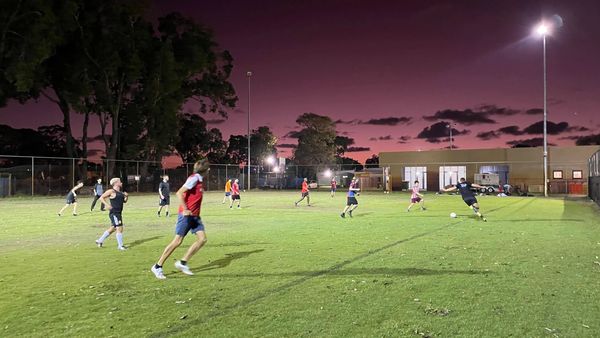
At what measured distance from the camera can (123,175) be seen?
5175 cm

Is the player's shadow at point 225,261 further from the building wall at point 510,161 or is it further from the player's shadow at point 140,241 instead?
the building wall at point 510,161

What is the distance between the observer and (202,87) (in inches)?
2378

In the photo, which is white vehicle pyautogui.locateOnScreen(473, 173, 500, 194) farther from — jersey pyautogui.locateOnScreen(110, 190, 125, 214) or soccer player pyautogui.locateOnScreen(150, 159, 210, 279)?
soccer player pyautogui.locateOnScreen(150, 159, 210, 279)

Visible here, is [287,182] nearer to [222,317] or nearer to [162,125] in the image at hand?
[162,125]

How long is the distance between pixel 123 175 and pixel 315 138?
36.0 metres

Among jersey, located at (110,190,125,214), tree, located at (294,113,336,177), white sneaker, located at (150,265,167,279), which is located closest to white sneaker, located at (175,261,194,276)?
white sneaker, located at (150,265,167,279)

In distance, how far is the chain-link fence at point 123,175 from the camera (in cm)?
3997

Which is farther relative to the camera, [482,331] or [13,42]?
[13,42]

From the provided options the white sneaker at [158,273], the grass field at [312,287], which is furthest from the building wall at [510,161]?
the white sneaker at [158,273]

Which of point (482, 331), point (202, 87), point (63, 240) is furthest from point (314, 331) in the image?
point (202, 87)

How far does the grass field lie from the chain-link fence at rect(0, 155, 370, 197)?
3109cm

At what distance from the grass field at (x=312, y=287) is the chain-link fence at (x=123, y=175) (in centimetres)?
3109

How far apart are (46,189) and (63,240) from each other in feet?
106

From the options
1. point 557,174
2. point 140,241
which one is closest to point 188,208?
point 140,241
